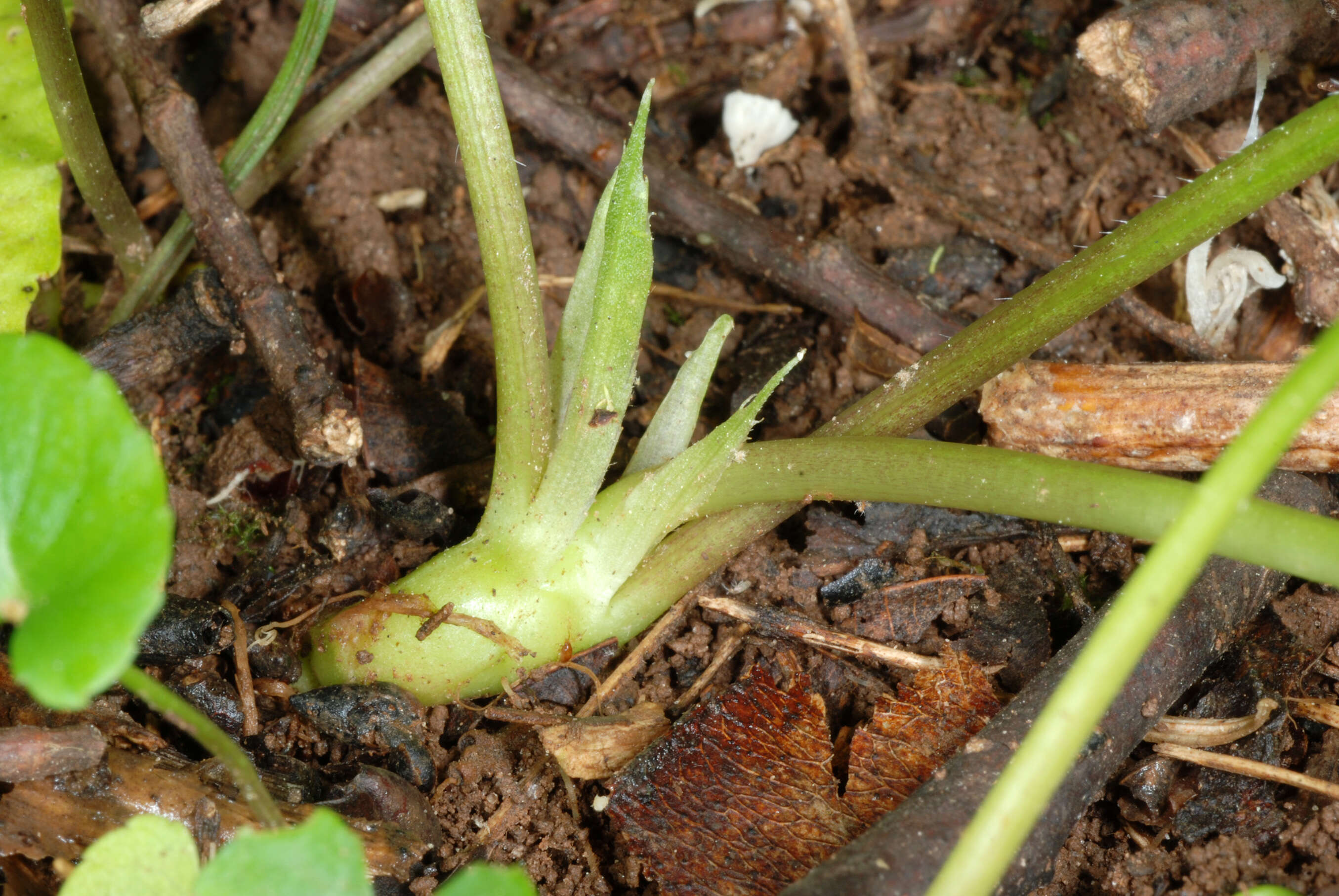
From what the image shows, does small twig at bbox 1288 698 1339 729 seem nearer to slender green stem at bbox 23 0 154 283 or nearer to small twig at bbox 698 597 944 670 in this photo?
small twig at bbox 698 597 944 670

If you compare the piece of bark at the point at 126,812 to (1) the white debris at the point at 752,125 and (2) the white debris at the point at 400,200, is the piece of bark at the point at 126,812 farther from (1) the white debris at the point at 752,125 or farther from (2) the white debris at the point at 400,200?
(1) the white debris at the point at 752,125

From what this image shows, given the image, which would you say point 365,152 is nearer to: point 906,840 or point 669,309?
point 669,309

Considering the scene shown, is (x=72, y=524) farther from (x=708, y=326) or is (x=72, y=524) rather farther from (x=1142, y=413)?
(x=1142, y=413)

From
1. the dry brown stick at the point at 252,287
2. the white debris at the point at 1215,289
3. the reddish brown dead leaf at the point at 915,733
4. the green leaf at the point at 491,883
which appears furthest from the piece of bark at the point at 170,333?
the white debris at the point at 1215,289

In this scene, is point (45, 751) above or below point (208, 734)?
below

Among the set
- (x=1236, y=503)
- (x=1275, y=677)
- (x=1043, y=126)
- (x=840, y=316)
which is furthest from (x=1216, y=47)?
(x=1236, y=503)

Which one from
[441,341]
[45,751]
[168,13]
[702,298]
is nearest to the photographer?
[45,751]

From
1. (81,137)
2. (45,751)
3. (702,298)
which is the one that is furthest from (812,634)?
(81,137)
